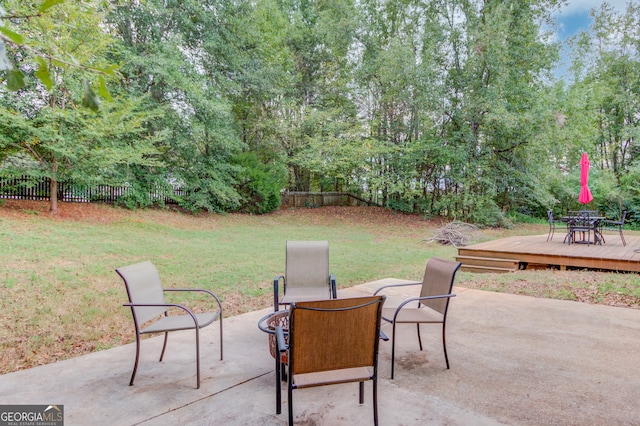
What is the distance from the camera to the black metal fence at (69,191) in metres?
10.2

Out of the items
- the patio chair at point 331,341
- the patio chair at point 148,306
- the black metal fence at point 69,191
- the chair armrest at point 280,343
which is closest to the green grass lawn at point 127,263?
the black metal fence at point 69,191

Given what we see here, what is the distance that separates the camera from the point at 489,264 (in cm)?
693

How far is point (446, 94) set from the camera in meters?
14.7

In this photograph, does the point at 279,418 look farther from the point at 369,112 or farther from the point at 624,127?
the point at 624,127

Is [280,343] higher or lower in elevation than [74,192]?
lower

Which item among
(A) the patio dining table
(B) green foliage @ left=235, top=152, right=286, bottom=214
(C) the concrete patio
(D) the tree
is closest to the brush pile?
(A) the patio dining table

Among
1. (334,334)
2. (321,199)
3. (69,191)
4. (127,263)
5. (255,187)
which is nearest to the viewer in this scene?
(334,334)

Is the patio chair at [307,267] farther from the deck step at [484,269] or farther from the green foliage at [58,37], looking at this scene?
the deck step at [484,269]

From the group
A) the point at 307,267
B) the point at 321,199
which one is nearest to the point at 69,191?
the point at 321,199

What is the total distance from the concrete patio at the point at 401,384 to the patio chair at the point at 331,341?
35cm

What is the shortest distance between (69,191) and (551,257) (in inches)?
507

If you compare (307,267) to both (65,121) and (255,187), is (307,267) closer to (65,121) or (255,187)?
(65,121)

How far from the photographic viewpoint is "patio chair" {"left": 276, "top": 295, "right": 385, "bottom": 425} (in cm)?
178

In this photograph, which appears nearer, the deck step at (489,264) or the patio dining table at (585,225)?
the deck step at (489,264)
